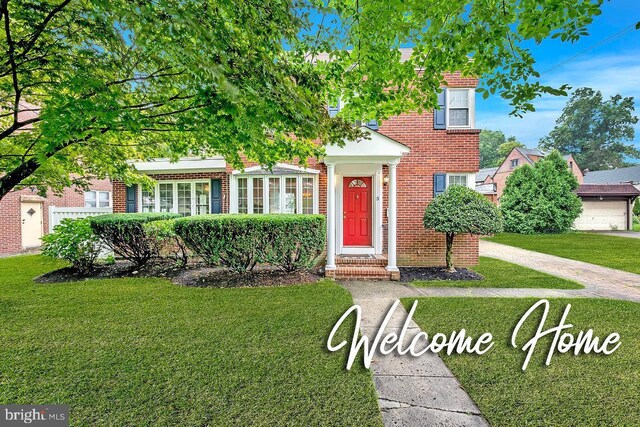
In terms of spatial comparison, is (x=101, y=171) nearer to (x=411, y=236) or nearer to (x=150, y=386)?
(x=150, y=386)

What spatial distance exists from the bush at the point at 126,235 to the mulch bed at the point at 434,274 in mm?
6904

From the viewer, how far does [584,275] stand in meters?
7.76

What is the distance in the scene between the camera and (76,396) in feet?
8.63

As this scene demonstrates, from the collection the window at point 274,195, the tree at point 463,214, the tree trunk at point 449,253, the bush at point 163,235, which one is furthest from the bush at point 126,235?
the tree trunk at point 449,253

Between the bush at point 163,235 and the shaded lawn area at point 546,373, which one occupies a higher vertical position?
the bush at point 163,235

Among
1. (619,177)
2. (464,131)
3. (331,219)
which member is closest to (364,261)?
(331,219)

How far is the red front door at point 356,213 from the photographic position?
344 inches

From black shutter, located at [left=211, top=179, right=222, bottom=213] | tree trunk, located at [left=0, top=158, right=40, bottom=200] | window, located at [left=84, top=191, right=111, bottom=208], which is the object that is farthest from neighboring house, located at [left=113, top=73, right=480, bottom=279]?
window, located at [left=84, top=191, right=111, bottom=208]

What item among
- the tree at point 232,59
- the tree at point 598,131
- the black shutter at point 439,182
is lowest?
the black shutter at point 439,182

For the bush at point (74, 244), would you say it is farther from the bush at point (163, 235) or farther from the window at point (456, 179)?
the window at point (456, 179)

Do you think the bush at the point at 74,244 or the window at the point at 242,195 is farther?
the window at the point at 242,195

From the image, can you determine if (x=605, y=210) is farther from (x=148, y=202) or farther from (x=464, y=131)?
(x=148, y=202)

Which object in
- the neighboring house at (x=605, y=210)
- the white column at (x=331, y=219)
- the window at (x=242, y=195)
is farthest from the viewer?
the neighboring house at (x=605, y=210)

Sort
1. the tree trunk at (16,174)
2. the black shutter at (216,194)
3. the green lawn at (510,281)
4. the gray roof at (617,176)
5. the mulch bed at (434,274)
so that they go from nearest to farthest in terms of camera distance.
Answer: the tree trunk at (16,174) < the green lawn at (510,281) < the mulch bed at (434,274) < the black shutter at (216,194) < the gray roof at (617,176)
